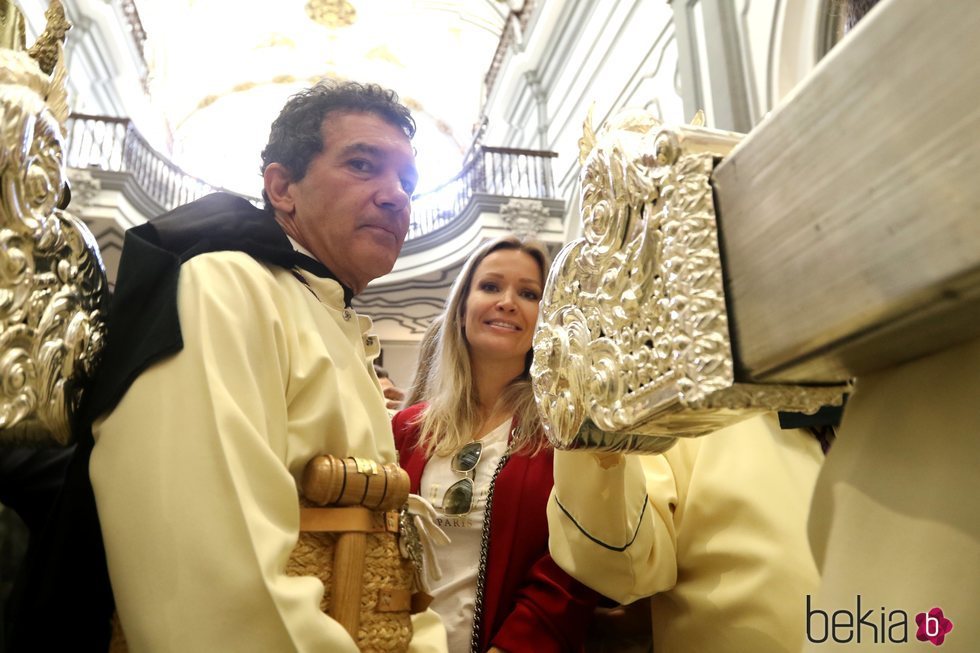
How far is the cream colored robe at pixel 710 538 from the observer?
118 centimetres

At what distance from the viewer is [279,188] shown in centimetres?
161

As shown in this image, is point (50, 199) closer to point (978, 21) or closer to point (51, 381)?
point (51, 381)

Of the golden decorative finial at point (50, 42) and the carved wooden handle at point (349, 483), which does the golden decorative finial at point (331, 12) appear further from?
the carved wooden handle at point (349, 483)

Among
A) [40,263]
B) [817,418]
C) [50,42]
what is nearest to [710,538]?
[817,418]

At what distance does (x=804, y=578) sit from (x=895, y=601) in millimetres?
687

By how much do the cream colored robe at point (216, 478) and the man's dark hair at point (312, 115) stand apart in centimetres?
48

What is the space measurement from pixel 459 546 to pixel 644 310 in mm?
1216

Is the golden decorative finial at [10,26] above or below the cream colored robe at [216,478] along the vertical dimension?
above

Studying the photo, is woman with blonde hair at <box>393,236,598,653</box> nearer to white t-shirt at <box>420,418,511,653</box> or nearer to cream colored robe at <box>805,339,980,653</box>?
white t-shirt at <box>420,418,511,653</box>

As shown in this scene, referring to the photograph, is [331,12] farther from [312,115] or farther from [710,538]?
[710,538]

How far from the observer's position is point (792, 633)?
3.83 ft

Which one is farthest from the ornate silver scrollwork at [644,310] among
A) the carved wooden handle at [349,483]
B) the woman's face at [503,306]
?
the woman's face at [503,306]

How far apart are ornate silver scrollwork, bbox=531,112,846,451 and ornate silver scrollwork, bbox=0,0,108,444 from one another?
2.32 ft

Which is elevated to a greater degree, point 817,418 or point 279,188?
point 279,188
